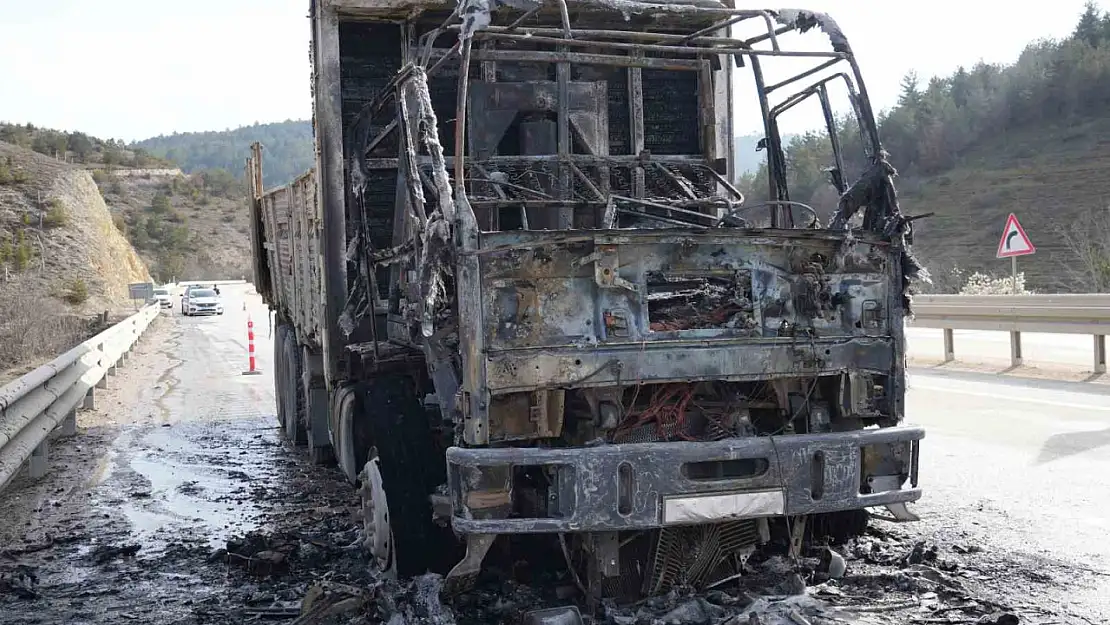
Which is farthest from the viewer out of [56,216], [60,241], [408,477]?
[56,216]

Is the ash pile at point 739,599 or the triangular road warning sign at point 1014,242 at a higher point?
the triangular road warning sign at point 1014,242

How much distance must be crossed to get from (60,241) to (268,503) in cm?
4059

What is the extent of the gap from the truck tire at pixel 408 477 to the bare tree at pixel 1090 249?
20114 millimetres

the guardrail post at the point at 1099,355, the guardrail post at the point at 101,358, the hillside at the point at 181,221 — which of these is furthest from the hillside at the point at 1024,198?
the hillside at the point at 181,221

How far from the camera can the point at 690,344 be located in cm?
470

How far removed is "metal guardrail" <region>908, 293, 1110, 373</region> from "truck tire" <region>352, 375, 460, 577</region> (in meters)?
6.41

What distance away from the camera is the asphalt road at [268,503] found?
526 centimetres

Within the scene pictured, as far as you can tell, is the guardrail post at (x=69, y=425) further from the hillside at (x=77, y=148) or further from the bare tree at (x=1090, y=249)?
the hillside at (x=77, y=148)

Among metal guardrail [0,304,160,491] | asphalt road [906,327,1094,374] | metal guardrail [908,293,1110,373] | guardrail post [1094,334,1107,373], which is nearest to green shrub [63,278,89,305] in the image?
metal guardrail [0,304,160,491]

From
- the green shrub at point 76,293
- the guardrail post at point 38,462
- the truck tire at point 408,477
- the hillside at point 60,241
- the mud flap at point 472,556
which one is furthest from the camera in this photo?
the hillside at point 60,241

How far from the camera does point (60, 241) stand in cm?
4400

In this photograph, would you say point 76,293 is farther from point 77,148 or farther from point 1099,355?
point 77,148

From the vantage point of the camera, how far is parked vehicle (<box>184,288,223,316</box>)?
40.3m

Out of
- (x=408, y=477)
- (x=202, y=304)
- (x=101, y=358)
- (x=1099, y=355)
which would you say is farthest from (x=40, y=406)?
(x=202, y=304)
